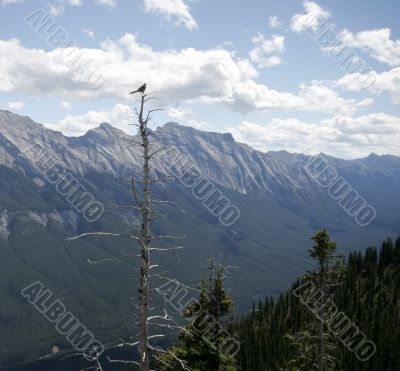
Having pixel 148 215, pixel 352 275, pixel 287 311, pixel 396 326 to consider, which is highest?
pixel 352 275

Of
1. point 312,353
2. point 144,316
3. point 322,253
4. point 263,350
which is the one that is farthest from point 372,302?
point 144,316

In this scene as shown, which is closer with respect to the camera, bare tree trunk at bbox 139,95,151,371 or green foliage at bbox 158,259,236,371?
bare tree trunk at bbox 139,95,151,371

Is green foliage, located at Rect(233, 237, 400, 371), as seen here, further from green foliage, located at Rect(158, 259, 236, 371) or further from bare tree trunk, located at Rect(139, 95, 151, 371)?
bare tree trunk, located at Rect(139, 95, 151, 371)

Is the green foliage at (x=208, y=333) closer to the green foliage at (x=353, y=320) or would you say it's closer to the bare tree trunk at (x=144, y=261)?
the bare tree trunk at (x=144, y=261)

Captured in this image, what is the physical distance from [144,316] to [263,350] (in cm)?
11351

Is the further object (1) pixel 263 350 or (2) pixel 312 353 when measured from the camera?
(1) pixel 263 350

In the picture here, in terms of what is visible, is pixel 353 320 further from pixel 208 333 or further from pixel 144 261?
pixel 144 261

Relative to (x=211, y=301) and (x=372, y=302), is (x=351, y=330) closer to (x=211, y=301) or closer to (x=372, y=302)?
(x=372, y=302)

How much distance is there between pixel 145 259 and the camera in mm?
16766

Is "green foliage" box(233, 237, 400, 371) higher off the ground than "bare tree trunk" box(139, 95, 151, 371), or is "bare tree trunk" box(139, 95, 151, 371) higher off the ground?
"green foliage" box(233, 237, 400, 371)

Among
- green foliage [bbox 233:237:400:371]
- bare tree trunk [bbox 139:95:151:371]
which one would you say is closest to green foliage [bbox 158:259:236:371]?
bare tree trunk [bbox 139:95:151:371]

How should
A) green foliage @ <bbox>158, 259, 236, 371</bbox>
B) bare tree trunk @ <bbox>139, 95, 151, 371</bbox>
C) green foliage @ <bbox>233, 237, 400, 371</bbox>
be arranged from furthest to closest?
green foliage @ <bbox>233, 237, 400, 371</bbox> → green foliage @ <bbox>158, 259, 236, 371</bbox> → bare tree trunk @ <bbox>139, 95, 151, 371</bbox>

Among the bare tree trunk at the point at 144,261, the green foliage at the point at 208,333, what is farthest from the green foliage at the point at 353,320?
the bare tree trunk at the point at 144,261

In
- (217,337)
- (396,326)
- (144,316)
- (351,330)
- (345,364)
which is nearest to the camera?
(144,316)
